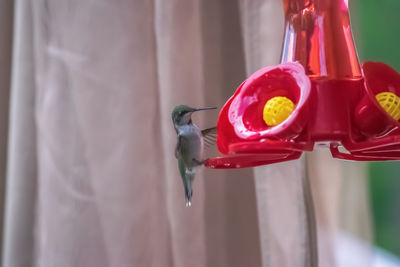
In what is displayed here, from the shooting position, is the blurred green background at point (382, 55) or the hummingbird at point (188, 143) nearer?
the hummingbird at point (188, 143)

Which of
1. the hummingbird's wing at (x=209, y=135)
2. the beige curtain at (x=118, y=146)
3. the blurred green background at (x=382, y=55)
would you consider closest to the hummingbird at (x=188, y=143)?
the hummingbird's wing at (x=209, y=135)

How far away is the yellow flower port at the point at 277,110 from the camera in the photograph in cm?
47

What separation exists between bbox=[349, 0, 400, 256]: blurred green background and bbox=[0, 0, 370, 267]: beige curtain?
17 cm

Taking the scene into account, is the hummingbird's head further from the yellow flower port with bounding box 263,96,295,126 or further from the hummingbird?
the yellow flower port with bounding box 263,96,295,126

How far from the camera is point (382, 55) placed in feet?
3.42

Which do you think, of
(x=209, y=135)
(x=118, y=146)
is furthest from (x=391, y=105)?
(x=118, y=146)

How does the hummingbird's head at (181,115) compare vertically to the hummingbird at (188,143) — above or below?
above

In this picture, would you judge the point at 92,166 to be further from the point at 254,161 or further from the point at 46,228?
the point at 254,161

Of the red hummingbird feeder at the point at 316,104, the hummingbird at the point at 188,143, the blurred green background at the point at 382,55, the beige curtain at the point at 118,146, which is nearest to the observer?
the red hummingbird feeder at the point at 316,104

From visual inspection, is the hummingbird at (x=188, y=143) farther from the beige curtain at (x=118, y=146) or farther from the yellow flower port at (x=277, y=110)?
the beige curtain at (x=118, y=146)

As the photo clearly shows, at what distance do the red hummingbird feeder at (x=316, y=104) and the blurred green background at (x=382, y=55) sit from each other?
0.50m

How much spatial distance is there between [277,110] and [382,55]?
705 millimetres

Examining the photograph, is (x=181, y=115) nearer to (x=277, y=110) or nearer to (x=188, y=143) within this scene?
(x=188, y=143)

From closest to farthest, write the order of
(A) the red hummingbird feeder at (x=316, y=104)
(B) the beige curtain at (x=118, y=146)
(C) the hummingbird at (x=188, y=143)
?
(A) the red hummingbird feeder at (x=316, y=104), (C) the hummingbird at (x=188, y=143), (B) the beige curtain at (x=118, y=146)
